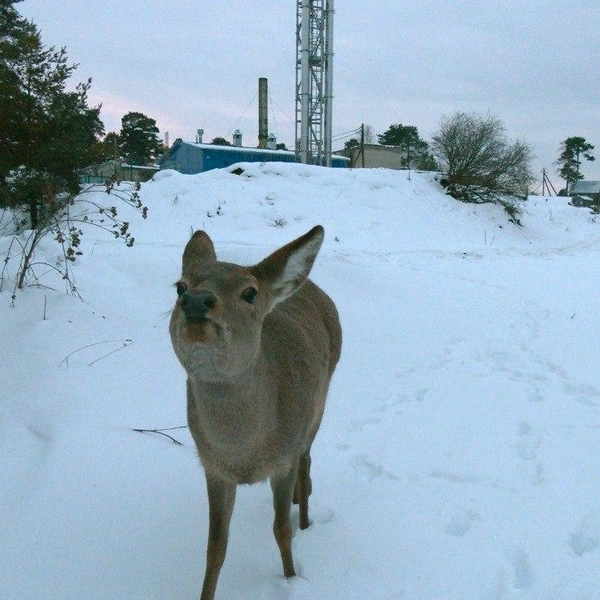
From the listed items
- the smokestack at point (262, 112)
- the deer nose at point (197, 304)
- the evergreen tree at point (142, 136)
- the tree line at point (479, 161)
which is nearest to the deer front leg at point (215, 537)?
the deer nose at point (197, 304)

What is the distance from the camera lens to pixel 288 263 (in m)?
2.50

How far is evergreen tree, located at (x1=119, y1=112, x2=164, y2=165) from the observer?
48250mm

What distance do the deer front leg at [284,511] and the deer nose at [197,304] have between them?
3.80 ft

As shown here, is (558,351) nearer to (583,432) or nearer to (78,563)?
(583,432)

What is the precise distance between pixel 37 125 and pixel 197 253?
26.7ft

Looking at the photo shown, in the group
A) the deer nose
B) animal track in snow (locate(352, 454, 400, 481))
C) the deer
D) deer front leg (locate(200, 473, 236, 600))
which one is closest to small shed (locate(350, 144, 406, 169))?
animal track in snow (locate(352, 454, 400, 481))

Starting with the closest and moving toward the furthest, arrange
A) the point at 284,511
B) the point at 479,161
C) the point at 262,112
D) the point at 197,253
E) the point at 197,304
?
the point at 197,304
the point at 197,253
the point at 284,511
the point at 479,161
the point at 262,112

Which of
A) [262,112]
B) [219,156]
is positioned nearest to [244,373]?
[219,156]

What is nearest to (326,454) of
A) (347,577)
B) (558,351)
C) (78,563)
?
(347,577)

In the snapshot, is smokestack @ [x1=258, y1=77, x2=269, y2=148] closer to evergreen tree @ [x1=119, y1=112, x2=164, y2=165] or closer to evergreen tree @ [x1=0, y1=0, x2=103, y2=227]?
evergreen tree @ [x1=119, y1=112, x2=164, y2=165]

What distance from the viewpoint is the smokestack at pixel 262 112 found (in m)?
34.3

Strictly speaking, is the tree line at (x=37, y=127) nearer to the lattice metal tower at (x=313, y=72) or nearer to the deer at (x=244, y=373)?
the deer at (x=244, y=373)

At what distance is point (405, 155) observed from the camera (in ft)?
166

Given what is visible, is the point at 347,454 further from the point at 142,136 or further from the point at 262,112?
the point at 142,136
